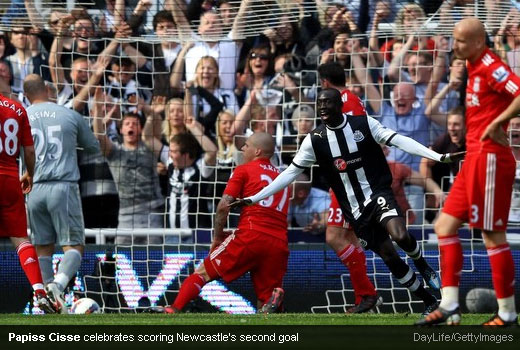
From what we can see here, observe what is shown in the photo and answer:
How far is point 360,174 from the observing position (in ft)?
32.5

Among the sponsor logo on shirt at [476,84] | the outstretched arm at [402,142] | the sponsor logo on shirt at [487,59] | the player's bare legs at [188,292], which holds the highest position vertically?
the sponsor logo on shirt at [487,59]

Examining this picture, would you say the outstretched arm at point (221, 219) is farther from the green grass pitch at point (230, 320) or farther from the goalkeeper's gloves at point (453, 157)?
the goalkeeper's gloves at point (453, 157)

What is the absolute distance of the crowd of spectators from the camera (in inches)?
543

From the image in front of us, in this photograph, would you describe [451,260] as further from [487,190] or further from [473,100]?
[473,100]

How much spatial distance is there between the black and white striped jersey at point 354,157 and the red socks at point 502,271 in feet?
6.72

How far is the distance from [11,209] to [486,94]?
4.81m

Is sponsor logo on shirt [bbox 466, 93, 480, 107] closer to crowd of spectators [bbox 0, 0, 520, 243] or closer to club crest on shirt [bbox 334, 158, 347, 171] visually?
club crest on shirt [bbox 334, 158, 347, 171]

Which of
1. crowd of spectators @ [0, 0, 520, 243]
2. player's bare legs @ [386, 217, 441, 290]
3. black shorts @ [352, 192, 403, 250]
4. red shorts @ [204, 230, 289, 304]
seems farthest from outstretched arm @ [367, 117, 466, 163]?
crowd of spectators @ [0, 0, 520, 243]

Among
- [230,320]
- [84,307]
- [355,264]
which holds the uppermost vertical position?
[230,320]

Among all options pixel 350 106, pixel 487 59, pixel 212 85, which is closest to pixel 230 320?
pixel 350 106

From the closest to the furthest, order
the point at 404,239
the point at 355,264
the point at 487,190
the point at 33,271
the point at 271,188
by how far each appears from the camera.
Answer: the point at 487,190 < the point at 404,239 < the point at 271,188 < the point at 33,271 < the point at 355,264

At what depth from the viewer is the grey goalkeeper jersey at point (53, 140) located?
38.9 feet

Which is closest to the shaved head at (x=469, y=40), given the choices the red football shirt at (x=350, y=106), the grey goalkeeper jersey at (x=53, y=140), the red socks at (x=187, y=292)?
the red football shirt at (x=350, y=106)
